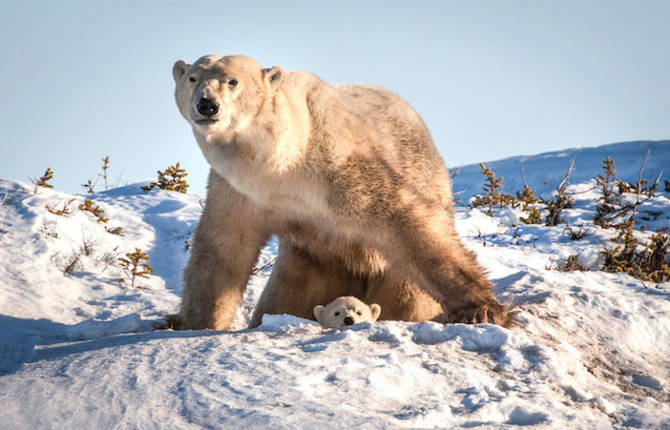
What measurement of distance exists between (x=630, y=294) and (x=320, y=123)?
2.81 metres

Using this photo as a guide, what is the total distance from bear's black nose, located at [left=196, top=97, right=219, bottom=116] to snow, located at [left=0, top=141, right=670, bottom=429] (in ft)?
3.72

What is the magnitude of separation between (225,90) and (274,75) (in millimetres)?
365

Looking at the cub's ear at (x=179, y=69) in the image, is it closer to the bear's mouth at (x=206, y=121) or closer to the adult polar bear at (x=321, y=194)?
the adult polar bear at (x=321, y=194)

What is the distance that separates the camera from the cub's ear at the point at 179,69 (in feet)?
12.2

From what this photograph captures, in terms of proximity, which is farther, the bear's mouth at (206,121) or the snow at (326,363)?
the bear's mouth at (206,121)

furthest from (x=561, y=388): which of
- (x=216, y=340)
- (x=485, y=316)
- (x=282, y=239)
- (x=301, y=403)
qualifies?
(x=282, y=239)

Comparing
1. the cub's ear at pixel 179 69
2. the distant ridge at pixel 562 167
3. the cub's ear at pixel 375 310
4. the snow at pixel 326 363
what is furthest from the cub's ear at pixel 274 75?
the distant ridge at pixel 562 167

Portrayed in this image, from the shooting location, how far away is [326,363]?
260 centimetres

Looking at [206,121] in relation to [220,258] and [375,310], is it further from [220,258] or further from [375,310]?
[375,310]

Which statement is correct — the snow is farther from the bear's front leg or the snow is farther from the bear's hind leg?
the bear's hind leg

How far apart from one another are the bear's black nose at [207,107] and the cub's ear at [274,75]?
0.43 m

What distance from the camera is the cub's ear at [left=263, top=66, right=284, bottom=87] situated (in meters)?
3.49

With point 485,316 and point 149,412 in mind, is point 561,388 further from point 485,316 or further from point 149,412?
point 149,412

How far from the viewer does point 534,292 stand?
15.3 ft
